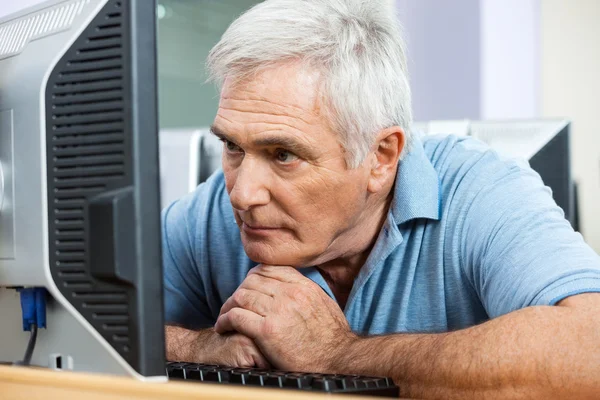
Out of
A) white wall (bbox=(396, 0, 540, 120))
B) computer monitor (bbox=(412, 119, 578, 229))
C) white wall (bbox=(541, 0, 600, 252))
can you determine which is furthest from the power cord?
white wall (bbox=(541, 0, 600, 252))

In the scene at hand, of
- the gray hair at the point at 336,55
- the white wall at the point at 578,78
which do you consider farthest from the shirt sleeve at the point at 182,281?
the white wall at the point at 578,78

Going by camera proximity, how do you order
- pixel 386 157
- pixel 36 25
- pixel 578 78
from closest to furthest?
pixel 36 25 → pixel 386 157 → pixel 578 78

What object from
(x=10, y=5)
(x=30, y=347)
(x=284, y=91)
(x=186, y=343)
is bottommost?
(x=186, y=343)

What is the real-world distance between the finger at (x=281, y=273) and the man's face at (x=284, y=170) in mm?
14

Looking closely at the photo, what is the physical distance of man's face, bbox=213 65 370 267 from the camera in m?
1.15

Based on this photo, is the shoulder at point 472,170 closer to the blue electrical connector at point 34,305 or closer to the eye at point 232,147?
the eye at point 232,147

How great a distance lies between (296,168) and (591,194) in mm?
2397

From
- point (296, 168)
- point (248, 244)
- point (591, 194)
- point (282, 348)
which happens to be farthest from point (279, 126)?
point (591, 194)

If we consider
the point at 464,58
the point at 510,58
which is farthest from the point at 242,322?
the point at 510,58

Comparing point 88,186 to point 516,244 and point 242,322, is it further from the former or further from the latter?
point 516,244

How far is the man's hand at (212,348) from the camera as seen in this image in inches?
43.8

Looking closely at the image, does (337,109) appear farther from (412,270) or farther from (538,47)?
(538,47)

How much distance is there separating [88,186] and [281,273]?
543 millimetres

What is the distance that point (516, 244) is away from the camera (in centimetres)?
109
